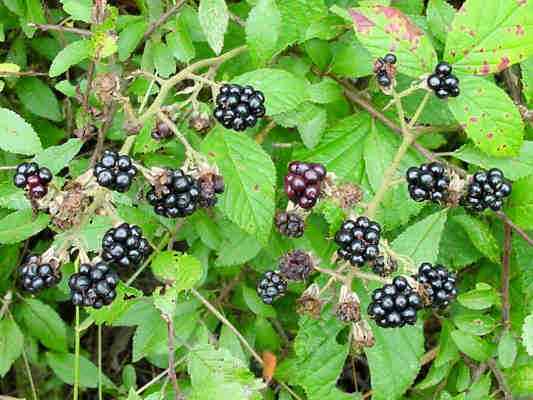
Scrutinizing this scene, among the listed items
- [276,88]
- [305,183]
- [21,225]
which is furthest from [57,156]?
[305,183]

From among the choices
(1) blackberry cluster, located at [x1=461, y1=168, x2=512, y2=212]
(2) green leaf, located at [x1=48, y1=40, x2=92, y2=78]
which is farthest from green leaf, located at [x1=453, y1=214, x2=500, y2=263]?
(2) green leaf, located at [x1=48, y1=40, x2=92, y2=78]

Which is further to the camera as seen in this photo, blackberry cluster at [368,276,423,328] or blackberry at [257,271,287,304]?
blackberry at [257,271,287,304]

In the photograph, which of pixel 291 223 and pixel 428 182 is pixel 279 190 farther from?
pixel 428 182

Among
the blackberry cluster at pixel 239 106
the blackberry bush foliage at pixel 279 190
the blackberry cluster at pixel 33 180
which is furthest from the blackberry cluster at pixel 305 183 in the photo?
the blackberry cluster at pixel 33 180

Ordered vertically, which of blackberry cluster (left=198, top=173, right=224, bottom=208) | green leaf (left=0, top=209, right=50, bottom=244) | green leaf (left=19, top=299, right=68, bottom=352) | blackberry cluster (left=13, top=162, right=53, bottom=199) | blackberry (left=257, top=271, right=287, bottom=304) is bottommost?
green leaf (left=19, top=299, right=68, bottom=352)

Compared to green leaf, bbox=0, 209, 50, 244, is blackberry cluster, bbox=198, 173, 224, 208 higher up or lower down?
higher up

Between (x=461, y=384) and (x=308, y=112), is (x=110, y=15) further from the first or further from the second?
(x=461, y=384)

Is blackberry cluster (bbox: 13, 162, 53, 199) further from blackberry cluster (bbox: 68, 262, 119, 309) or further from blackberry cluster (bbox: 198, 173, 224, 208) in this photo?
blackberry cluster (bbox: 198, 173, 224, 208)

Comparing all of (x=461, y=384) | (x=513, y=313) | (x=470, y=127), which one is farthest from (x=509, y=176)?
(x=461, y=384)
